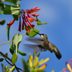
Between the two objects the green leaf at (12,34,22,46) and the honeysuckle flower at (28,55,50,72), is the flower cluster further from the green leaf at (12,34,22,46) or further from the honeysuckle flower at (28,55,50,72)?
the honeysuckle flower at (28,55,50,72)

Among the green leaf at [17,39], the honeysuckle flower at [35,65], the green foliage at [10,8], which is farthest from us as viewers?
the green leaf at [17,39]

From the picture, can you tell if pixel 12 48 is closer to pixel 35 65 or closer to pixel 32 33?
pixel 32 33

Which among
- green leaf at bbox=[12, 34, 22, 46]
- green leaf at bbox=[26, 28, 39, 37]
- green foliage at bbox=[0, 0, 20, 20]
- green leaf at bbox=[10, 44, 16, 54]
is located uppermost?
green foliage at bbox=[0, 0, 20, 20]

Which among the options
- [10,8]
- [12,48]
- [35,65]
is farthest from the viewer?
[12,48]

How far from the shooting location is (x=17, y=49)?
984 mm

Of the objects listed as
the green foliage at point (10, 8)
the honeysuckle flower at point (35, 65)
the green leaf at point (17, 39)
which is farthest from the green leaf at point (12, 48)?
the honeysuckle flower at point (35, 65)

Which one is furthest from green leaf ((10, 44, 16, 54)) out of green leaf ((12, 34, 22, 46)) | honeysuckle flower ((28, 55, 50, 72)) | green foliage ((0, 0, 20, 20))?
honeysuckle flower ((28, 55, 50, 72))

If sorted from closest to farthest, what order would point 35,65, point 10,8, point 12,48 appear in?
point 35,65
point 10,8
point 12,48

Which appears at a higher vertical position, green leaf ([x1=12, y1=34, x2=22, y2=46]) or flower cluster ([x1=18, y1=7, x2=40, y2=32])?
flower cluster ([x1=18, y1=7, x2=40, y2=32])

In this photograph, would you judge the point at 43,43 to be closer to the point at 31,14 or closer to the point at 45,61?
the point at 31,14

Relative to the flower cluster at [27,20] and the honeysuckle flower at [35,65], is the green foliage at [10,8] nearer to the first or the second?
the flower cluster at [27,20]

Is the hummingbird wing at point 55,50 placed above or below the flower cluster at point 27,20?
below

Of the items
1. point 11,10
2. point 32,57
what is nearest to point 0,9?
point 11,10

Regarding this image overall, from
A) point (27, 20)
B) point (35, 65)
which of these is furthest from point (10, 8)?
point (35, 65)
